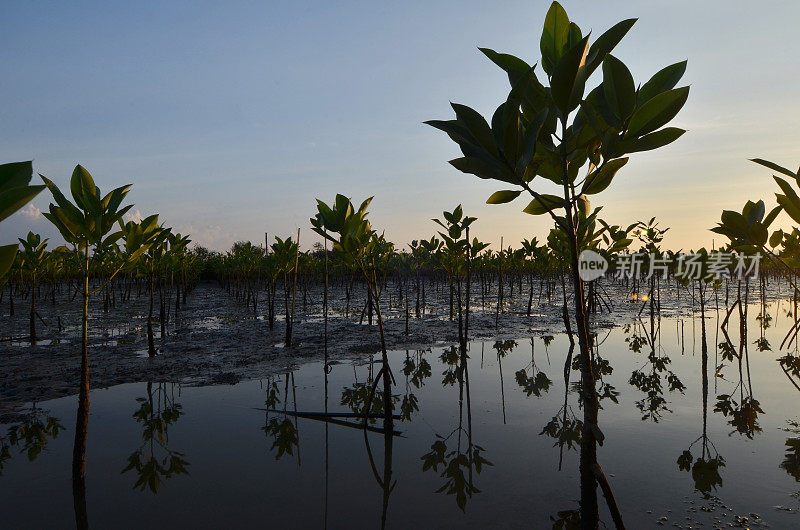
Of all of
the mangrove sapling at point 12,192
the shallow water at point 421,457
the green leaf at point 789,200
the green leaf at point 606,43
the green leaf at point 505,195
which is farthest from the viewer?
the shallow water at point 421,457

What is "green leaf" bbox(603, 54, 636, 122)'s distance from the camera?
6.06ft

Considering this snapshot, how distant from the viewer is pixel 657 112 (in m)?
1.95

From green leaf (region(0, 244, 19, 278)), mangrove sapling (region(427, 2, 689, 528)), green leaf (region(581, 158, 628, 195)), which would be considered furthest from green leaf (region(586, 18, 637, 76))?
green leaf (region(0, 244, 19, 278))

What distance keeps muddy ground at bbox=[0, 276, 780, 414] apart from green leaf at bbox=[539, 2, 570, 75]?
6.50 meters

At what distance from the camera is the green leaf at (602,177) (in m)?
2.30

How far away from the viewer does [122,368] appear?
7.71m

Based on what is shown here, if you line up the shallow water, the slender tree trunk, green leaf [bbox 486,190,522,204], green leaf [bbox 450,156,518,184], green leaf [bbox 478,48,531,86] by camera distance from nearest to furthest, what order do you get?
green leaf [bbox 450,156,518,184] < green leaf [bbox 478,48,531,86] < green leaf [bbox 486,190,522,204] < the shallow water < the slender tree trunk

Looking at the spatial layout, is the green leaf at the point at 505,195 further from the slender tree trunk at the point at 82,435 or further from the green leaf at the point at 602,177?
the slender tree trunk at the point at 82,435

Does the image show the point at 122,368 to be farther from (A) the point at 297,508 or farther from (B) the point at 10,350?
(A) the point at 297,508

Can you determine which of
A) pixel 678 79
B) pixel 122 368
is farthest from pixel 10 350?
pixel 678 79

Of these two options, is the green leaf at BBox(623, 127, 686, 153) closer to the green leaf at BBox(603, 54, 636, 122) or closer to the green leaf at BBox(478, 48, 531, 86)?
the green leaf at BBox(603, 54, 636, 122)

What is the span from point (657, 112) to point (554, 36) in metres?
0.67

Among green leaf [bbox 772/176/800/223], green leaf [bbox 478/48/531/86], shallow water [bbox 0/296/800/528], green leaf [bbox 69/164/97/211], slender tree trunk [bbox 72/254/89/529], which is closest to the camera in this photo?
green leaf [bbox 478/48/531/86]

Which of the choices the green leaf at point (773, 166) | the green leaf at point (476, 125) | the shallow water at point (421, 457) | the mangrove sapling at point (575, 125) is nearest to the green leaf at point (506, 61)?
the mangrove sapling at point (575, 125)
